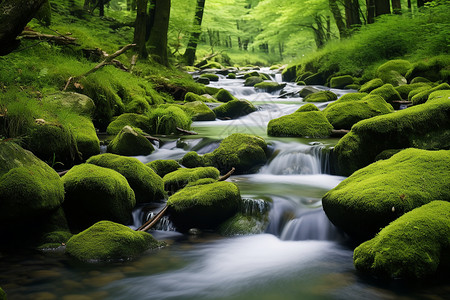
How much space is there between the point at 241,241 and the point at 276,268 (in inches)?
28.2

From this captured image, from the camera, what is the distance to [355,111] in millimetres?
7840

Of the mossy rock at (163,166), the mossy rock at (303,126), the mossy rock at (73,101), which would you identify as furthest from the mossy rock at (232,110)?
the mossy rock at (163,166)

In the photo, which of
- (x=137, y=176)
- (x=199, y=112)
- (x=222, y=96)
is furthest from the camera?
(x=222, y=96)

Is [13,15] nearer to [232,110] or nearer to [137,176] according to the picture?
[137,176]

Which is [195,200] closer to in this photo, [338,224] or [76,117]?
[338,224]

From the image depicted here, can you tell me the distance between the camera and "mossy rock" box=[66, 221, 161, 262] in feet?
11.4

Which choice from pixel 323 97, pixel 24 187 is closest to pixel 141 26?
pixel 323 97

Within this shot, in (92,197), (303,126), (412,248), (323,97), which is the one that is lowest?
(323,97)

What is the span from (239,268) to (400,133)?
10.9ft

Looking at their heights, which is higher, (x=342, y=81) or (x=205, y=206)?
(x=205, y=206)

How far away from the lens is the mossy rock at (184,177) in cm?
534

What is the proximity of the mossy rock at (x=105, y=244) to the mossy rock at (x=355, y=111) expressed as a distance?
218 inches

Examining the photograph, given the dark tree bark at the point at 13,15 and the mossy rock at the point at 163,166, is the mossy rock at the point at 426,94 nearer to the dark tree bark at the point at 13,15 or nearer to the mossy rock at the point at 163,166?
the mossy rock at the point at 163,166

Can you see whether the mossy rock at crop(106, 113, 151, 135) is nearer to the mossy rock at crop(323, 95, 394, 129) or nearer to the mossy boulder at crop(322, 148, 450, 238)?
the mossy rock at crop(323, 95, 394, 129)
